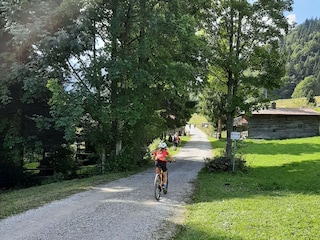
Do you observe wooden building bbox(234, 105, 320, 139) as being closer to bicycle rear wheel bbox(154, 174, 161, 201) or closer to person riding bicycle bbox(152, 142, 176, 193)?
person riding bicycle bbox(152, 142, 176, 193)

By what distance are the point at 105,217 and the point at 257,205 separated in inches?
185

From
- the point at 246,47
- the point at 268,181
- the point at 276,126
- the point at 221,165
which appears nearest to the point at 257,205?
the point at 268,181

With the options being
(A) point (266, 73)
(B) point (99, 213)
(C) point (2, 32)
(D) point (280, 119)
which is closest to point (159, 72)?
(A) point (266, 73)

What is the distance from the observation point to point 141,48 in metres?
18.6

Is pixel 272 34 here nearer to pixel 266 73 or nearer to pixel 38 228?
pixel 266 73

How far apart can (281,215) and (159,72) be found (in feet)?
37.2

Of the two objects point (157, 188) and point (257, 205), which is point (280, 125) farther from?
point (157, 188)

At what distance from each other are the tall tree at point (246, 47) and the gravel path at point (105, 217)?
884 cm

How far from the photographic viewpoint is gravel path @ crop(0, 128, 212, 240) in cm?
817

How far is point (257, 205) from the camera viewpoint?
11.3 m

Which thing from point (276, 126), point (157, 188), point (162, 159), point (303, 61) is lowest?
point (157, 188)

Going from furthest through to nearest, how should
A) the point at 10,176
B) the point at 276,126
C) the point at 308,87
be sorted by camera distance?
the point at 308,87 < the point at 276,126 < the point at 10,176

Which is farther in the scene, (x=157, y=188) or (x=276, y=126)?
(x=276, y=126)

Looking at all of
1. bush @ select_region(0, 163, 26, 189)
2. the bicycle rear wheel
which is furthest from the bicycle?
bush @ select_region(0, 163, 26, 189)
